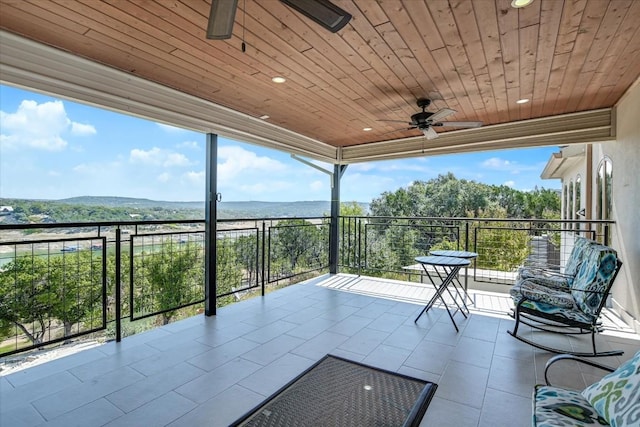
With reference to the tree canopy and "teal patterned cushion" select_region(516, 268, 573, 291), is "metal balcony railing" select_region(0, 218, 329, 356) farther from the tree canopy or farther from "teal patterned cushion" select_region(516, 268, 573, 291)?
the tree canopy

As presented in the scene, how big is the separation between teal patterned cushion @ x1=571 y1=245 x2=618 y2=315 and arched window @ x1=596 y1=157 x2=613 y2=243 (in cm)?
159

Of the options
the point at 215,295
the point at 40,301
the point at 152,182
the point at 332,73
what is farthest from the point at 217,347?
the point at 152,182

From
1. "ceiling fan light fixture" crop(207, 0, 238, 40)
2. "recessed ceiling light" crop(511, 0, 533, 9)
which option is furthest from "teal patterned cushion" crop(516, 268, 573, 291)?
"ceiling fan light fixture" crop(207, 0, 238, 40)

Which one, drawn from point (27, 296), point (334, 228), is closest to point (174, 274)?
point (27, 296)

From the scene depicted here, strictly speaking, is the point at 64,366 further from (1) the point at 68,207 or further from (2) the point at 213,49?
(1) the point at 68,207

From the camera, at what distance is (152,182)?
10.7 m

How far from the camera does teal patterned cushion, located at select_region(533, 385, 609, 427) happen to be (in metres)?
1.24

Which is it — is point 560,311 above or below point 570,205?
below

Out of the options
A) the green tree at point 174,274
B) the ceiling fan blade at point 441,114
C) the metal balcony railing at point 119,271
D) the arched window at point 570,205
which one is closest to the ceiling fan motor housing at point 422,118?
the ceiling fan blade at point 441,114

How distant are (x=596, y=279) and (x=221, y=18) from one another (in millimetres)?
3514

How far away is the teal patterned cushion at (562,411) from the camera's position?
1244mm

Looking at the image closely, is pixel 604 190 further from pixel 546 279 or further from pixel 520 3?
pixel 520 3

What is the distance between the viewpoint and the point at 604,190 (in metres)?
4.22

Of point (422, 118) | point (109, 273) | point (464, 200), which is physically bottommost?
point (109, 273)
